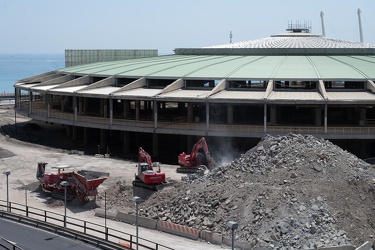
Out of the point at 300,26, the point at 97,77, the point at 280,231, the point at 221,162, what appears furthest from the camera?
the point at 300,26

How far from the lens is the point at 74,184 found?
4256 cm

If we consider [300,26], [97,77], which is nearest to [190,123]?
[97,77]

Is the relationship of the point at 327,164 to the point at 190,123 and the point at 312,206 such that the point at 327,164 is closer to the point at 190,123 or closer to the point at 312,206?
the point at 312,206

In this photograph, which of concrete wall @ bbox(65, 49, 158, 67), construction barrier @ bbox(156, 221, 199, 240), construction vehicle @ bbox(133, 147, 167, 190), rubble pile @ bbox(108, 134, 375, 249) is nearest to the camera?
rubble pile @ bbox(108, 134, 375, 249)

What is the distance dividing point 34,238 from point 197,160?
21.4 m

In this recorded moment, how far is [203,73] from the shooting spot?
6481 centimetres

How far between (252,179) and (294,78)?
23.5 metres

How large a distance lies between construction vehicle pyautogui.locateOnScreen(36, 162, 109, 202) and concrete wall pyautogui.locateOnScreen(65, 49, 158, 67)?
2613 inches

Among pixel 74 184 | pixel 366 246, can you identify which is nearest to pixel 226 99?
pixel 74 184

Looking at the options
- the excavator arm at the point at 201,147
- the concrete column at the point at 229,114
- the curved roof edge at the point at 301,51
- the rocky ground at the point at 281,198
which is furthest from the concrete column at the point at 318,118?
the rocky ground at the point at 281,198

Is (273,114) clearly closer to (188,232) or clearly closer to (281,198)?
(281,198)

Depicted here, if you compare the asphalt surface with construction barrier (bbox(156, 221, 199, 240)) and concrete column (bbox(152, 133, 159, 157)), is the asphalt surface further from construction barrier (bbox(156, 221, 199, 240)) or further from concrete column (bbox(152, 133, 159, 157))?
concrete column (bbox(152, 133, 159, 157))

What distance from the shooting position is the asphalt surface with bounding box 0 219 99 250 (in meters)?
30.4

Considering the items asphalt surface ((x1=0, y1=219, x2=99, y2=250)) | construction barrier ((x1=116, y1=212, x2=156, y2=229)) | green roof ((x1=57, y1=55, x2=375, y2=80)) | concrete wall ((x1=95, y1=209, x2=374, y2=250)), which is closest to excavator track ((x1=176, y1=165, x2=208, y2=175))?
construction barrier ((x1=116, y1=212, x2=156, y2=229))
